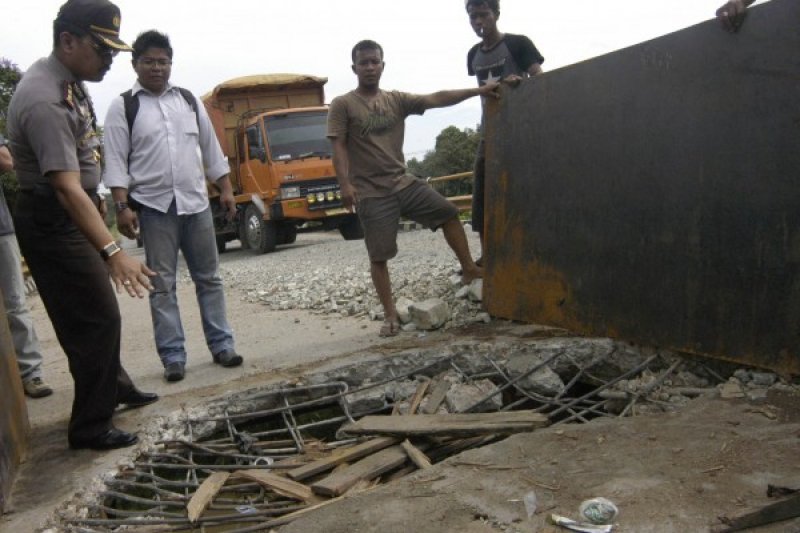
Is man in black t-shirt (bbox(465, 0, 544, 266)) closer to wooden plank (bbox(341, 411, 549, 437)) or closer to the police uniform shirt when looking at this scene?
wooden plank (bbox(341, 411, 549, 437))

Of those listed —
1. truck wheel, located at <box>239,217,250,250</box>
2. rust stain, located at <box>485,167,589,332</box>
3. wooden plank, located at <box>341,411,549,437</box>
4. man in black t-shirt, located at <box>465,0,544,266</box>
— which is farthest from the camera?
truck wheel, located at <box>239,217,250,250</box>

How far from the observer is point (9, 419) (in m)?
2.77

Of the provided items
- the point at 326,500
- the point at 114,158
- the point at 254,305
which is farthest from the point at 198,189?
the point at 254,305

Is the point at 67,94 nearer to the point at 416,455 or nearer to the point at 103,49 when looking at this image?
the point at 103,49

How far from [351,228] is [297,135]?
6.83 feet

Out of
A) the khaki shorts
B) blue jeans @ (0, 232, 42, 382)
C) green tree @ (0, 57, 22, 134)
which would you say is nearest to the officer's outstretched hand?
blue jeans @ (0, 232, 42, 382)

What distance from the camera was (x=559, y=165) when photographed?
364 cm

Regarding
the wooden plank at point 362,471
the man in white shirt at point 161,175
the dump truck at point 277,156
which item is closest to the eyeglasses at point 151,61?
the man in white shirt at point 161,175

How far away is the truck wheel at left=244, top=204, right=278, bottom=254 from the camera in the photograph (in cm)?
1252

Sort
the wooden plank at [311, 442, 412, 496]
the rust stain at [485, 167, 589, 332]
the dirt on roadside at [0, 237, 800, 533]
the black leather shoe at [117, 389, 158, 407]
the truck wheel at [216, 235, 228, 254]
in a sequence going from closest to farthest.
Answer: the dirt on roadside at [0, 237, 800, 533] → the wooden plank at [311, 442, 412, 496] → the black leather shoe at [117, 389, 158, 407] → the rust stain at [485, 167, 589, 332] → the truck wheel at [216, 235, 228, 254]

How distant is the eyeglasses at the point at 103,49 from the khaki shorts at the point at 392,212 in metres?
1.82

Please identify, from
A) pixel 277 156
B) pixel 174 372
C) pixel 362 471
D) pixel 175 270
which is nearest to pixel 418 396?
pixel 362 471

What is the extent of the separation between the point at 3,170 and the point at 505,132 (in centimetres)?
261

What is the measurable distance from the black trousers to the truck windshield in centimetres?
921
